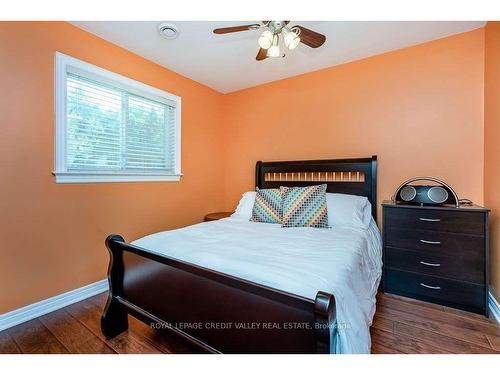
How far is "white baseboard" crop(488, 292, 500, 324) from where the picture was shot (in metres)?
1.77

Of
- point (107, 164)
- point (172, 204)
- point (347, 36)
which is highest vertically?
point (347, 36)

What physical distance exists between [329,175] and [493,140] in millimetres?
1410

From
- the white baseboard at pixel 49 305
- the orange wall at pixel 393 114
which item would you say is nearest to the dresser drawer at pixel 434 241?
the orange wall at pixel 393 114

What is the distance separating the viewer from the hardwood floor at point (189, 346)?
149 centimetres

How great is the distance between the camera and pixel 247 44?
237 centimetres

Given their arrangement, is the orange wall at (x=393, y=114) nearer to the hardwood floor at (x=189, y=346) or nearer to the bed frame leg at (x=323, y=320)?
the hardwood floor at (x=189, y=346)

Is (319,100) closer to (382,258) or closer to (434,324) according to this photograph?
(382,258)

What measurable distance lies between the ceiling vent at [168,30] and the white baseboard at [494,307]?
3.49 metres

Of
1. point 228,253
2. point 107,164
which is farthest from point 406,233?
point 107,164

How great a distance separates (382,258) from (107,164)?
2.84 metres

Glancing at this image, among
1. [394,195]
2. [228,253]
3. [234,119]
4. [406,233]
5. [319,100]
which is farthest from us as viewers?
[234,119]

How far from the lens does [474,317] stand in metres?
1.82

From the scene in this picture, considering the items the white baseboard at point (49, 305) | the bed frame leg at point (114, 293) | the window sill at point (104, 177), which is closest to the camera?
the bed frame leg at point (114, 293)

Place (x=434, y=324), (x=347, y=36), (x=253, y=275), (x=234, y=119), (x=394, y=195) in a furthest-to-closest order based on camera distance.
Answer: (x=234, y=119), (x=394, y=195), (x=347, y=36), (x=434, y=324), (x=253, y=275)
